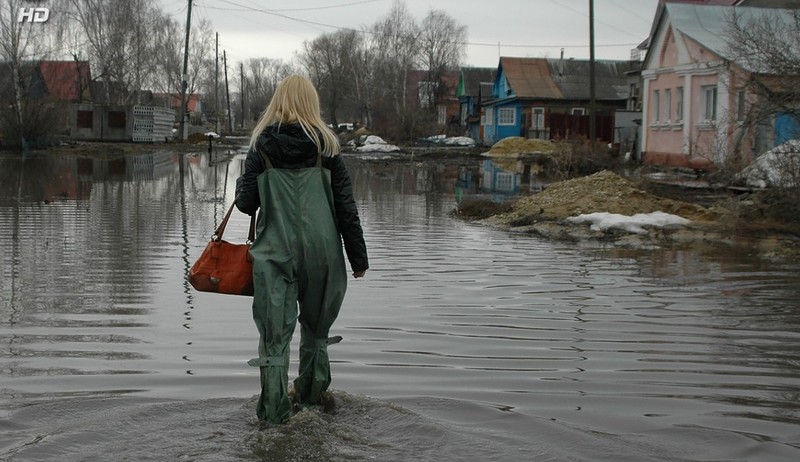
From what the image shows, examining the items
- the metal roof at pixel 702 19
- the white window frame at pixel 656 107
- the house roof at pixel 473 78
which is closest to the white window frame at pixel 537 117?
the house roof at pixel 473 78

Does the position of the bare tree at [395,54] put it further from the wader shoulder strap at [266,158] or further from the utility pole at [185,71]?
the wader shoulder strap at [266,158]

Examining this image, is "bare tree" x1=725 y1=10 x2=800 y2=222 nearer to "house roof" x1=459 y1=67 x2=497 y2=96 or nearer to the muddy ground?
the muddy ground

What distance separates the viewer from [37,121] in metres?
47.9

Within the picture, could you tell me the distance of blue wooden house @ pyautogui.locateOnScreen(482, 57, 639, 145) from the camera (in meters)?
70.5

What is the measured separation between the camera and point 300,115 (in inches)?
215

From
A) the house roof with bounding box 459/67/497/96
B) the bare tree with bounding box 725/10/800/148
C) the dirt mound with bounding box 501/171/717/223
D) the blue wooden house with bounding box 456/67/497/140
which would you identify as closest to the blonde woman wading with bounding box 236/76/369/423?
the dirt mound with bounding box 501/171/717/223

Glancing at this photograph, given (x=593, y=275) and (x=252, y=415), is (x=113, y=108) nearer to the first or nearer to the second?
(x=593, y=275)

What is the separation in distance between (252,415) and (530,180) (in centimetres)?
2949

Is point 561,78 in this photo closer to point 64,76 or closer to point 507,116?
point 507,116

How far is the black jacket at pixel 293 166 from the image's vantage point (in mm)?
5395

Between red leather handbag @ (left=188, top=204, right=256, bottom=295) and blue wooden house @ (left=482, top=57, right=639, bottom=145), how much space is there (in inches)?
2469

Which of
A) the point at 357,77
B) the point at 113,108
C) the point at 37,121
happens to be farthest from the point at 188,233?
the point at 357,77

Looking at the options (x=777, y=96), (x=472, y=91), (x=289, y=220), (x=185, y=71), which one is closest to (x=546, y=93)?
(x=472, y=91)

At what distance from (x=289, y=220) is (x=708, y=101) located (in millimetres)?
31078
